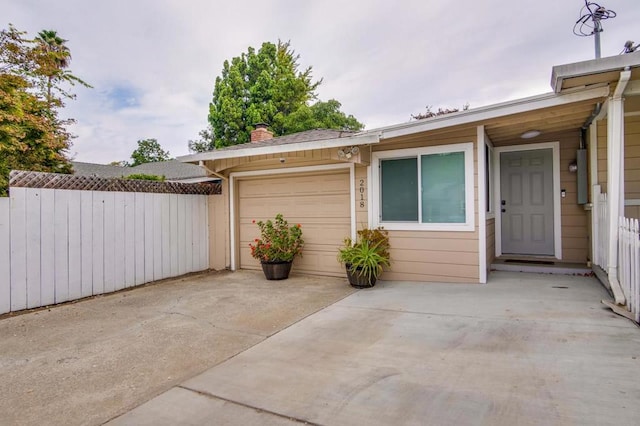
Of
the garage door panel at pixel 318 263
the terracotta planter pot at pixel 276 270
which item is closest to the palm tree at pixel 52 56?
the terracotta planter pot at pixel 276 270

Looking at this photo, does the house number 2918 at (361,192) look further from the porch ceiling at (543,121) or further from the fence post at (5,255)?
the fence post at (5,255)

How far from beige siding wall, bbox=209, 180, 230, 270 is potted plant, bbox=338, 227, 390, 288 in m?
3.10

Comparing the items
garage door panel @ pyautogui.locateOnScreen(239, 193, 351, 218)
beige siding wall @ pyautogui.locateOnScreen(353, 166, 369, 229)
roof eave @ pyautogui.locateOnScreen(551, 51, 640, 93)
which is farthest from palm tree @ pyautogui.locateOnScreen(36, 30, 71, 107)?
roof eave @ pyautogui.locateOnScreen(551, 51, 640, 93)

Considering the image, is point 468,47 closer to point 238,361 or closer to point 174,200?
point 174,200

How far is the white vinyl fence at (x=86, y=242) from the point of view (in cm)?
476

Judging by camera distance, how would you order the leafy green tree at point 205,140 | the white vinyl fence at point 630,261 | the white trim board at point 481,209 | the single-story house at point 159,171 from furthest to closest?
the leafy green tree at point 205,140
the single-story house at point 159,171
the white trim board at point 481,209
the white vinyl fence at point 630,261

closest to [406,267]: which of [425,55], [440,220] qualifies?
[440,220]

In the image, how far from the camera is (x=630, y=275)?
145 inches

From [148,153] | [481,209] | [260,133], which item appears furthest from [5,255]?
[148,153]

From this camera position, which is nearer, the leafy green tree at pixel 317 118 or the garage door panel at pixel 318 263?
the garage door panel at pixel 318 263

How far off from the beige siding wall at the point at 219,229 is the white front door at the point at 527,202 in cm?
584

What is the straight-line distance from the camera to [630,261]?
3689 millimetres

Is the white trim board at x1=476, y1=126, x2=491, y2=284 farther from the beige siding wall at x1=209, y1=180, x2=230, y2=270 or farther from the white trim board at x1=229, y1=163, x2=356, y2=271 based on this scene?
the beige siding wall at x1=209, y1=180, x2=230, y2=270

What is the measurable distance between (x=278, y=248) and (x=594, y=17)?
6.65m
